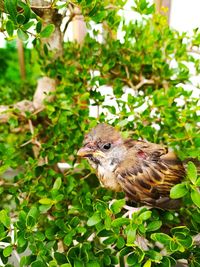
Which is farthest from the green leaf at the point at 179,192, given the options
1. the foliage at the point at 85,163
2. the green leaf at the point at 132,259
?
the green leaf at the point at 132,259

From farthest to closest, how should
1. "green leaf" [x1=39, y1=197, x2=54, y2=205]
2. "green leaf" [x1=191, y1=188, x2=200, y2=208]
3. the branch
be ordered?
the branch < "green leaf" [x1=39, y1=197, x2=54, y2=205] < "green leaf" [x1=191, y1=188, x2=200, y2=208]

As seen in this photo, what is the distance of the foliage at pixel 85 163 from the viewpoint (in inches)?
18.5

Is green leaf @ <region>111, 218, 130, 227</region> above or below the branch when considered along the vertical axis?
below

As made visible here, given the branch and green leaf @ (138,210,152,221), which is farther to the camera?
the branch

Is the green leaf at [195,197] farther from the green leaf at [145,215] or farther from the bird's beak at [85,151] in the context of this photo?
the bird's beak at [85,151]

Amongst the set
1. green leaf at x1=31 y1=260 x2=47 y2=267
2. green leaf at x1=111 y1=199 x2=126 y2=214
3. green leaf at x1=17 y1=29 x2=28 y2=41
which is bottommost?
green leaf at x1=31 y1=260 x2=47 y2=267

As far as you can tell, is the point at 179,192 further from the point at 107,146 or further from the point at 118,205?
the point at 107,146

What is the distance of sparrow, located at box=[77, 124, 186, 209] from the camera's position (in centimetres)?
57

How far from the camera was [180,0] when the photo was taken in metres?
1.33

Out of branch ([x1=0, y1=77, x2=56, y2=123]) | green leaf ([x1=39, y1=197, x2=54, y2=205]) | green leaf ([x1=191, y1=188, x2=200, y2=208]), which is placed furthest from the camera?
branch ([x1=0, y1=77, x2=56, y2=123])

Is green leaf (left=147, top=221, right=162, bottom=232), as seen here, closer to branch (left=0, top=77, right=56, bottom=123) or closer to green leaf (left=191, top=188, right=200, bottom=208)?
green leaf (left=191, top=188, right=200, bottom=208)

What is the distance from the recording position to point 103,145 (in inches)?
23.9

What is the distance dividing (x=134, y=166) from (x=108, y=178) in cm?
6

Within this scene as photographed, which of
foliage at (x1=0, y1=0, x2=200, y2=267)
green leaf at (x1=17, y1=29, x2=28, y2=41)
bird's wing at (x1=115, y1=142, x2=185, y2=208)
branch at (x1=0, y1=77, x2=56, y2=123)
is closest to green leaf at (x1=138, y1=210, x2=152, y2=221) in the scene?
foliage at (x1=0, y1=0, x2=200, y2=267)
